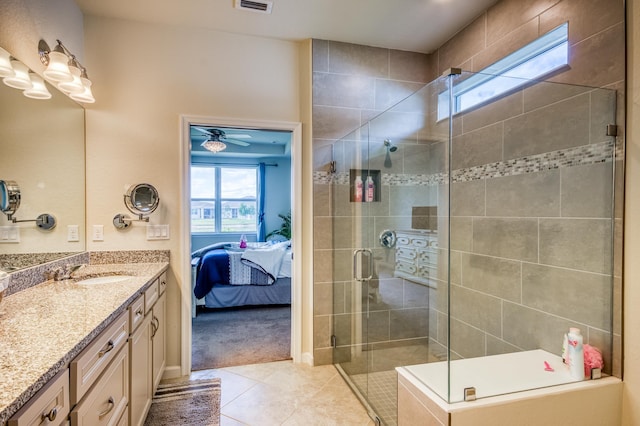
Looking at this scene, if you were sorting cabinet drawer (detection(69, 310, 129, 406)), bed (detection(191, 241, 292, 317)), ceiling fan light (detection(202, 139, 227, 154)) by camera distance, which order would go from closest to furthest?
cabinet drawer (detection(69, 310, 129, 406)) < bed (detection(191, 241, 292, 317)) < ceiling fan light (detection(202, 139, 227, 154))

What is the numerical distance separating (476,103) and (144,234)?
257 cm

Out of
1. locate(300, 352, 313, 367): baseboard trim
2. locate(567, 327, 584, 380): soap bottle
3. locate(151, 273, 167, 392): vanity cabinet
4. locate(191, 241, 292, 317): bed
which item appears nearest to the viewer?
locate(567, 327, 584, 380): soap bottle

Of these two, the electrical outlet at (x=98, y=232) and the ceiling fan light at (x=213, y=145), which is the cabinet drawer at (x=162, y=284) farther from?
the ceiling fan light at (x=213, y=145)

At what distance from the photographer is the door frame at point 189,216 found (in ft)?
8.37

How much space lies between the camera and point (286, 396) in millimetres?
2277

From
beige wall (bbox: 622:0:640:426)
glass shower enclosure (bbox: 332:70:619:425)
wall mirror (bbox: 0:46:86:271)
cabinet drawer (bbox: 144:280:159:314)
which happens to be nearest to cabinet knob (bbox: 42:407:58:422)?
cabinet drawer (bbox: 144:280:159:314)

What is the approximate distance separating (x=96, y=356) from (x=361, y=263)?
1769 mm

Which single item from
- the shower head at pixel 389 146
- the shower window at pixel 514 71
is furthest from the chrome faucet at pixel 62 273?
the shower window at pixel 514 71

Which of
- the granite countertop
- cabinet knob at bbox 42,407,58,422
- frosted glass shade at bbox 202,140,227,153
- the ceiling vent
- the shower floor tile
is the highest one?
the ceiling vent

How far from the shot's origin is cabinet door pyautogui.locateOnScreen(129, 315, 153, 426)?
1.62 metres

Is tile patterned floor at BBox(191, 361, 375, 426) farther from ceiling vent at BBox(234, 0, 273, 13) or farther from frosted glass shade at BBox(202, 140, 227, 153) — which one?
frosted glass shade at BBox(202, 140, 227, 153)

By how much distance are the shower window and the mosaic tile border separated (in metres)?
0.44

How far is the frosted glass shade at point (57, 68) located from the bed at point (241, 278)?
2.49m

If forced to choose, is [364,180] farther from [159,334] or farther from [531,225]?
[159,334]
